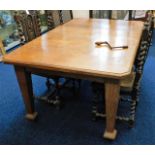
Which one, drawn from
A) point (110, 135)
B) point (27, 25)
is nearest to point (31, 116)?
point (110, 135)

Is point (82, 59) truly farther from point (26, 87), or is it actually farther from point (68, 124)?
point (68, 124)

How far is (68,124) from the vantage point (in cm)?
187

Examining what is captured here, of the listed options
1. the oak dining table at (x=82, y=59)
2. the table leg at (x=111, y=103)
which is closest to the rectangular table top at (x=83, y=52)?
the oak dining table at (x=82, y=59)

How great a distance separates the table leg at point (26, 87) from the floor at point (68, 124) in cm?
9

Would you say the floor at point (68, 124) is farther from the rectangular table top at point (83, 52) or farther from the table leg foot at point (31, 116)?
the rectangular table top at point (83, 52)

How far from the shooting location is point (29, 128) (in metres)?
1.83

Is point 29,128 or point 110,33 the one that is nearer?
point 29,128

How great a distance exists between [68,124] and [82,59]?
718 mm

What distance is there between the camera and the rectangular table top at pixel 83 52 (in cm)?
134

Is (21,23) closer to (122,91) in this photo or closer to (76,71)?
(76,71)

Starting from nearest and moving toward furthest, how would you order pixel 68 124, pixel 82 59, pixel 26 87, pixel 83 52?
pixel 82 59 < pixel 83 52 < pixel 26 87 < pixel 68 124

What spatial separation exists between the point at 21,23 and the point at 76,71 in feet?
2.90

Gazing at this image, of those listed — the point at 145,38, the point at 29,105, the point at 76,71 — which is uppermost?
the point at 145,38
